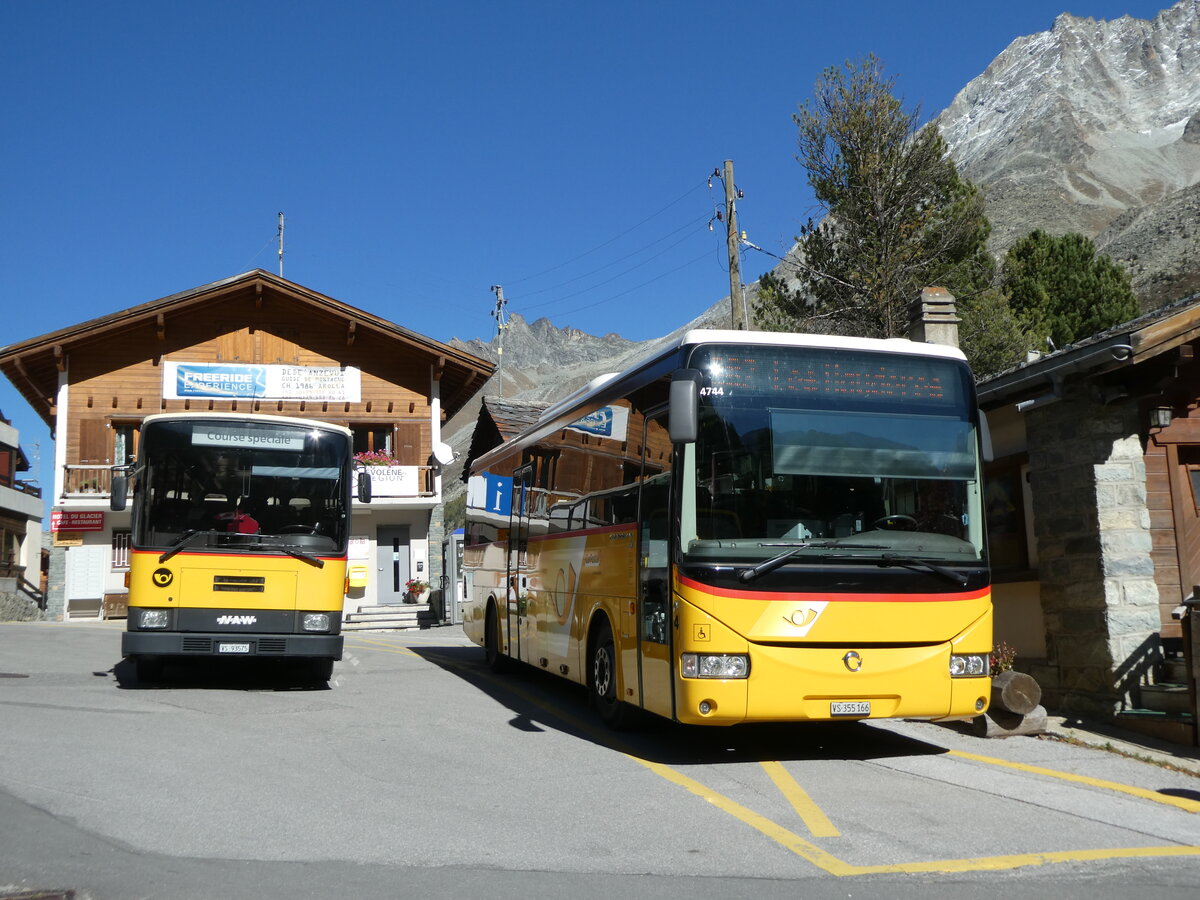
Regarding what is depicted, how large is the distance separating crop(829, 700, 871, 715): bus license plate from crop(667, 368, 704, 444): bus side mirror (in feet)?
6.75

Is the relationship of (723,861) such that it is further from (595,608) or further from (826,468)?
(595,608)

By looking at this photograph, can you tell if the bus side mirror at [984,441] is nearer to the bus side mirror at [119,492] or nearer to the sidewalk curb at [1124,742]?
the sidewalk curb at [1124,742]

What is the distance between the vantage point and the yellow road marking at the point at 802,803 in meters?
5.94

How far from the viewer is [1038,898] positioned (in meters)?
4.77

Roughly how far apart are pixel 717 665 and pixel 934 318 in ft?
26.4

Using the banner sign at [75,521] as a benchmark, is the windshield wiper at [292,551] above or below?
below

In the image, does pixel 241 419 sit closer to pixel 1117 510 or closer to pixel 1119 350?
pixel 1119 350

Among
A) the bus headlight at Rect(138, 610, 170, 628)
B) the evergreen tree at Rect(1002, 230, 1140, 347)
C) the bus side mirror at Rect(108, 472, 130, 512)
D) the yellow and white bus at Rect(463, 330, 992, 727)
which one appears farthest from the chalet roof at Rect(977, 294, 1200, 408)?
the evergreen tree at Rect(1002, 230, 1140, 347)

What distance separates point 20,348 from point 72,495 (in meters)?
4.18

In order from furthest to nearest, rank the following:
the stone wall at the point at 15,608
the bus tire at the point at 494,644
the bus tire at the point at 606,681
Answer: the stone wall at the point at 15,608, the bus tire at the point at 494,644, the bus tire at the point at 606,681

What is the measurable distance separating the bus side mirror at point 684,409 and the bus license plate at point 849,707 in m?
2.06

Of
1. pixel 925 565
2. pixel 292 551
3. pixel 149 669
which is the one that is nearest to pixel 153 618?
pixel 292 551

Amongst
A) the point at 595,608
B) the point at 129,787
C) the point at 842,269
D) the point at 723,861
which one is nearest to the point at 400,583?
the point at 842,269

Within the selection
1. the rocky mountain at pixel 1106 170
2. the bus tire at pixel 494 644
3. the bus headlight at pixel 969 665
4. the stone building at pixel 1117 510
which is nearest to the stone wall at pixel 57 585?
the bus tire at pixel 494 644
